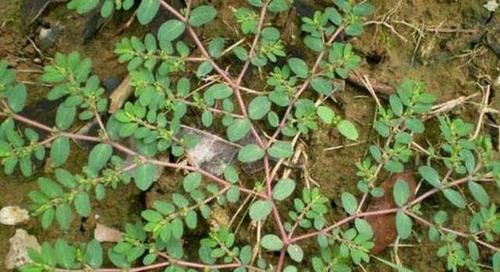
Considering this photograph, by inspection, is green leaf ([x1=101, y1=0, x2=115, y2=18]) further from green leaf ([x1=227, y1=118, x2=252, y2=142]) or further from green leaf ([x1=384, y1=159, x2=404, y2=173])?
green leaf ([x1=384, y1=159, x2=404, y2=173])

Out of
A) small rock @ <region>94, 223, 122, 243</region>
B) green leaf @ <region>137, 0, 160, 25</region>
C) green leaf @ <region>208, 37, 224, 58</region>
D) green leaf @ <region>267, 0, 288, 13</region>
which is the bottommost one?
small rock @ <region>94, 223, 122, 243</region>

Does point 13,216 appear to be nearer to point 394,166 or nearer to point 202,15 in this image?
point 202,15

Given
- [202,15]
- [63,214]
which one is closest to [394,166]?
[202,15]

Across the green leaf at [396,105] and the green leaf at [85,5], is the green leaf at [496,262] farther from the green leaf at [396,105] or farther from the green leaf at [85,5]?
the green leaf at [85,5]

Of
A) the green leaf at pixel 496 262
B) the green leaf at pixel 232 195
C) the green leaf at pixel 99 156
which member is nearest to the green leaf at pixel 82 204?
the green leaf at pixel 99 156

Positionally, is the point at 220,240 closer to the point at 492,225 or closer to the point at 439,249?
the point at 439,249

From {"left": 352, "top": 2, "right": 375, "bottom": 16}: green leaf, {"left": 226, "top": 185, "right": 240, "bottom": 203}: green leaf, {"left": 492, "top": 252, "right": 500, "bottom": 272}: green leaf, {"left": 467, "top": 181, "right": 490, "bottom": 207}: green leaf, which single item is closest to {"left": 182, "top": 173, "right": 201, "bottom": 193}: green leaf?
{"left": 226, "top": 185, "right": 240, "bottom": 203}: green leaf

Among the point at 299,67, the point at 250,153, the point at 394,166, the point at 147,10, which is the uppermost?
the point at 147,10
